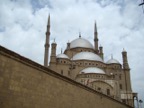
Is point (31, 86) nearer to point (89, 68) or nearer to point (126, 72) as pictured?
point (89, 68)

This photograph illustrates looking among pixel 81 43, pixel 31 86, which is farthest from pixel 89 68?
pixel 31 86

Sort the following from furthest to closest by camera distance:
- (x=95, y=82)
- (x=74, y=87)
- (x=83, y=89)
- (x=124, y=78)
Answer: (x=124, y=78) < (x=95, y=82) < (x=83, y=89) < (x=74, y=87)

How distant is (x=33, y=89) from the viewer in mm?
6082

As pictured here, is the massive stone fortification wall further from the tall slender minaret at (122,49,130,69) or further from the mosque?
the tall slender minaret at (122,49,130,69)

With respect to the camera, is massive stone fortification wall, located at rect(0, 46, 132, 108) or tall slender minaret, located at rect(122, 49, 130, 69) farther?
tall slender minaret, located at rect(122, 49, 130, 69)

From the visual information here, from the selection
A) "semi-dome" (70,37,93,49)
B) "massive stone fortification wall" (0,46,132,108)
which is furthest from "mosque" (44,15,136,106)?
"massive stone fortification wall" (0,46,132,108)

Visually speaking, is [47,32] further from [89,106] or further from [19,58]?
[19,58]

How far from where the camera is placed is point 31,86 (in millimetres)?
6016

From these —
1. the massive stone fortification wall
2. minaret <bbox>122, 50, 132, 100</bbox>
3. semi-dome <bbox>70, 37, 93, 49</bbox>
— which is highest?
semi-dome <bbox>70, 37, 93, 49</bbox>

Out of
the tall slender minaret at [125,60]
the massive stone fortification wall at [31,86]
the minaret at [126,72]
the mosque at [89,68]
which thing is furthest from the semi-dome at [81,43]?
the massive stone fortification wall at [31,86]

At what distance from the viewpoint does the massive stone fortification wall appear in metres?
5.20

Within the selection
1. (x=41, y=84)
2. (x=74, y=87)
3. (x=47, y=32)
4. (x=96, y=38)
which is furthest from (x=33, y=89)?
(x=96, y=38)

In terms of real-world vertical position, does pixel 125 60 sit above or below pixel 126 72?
above

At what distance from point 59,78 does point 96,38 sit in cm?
3216
